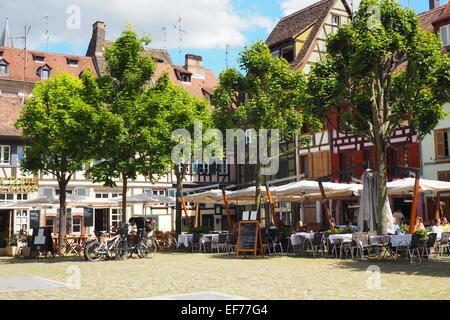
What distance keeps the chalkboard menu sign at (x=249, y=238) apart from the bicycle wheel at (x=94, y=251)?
4.52 m

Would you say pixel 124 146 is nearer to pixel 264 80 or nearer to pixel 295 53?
pixel 264 80

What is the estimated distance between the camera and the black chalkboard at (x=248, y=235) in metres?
18.9

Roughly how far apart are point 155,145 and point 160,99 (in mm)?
1668

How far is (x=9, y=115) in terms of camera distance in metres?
35.4

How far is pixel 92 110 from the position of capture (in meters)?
19.4

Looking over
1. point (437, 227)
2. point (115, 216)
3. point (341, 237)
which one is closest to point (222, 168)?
point (115, 216)

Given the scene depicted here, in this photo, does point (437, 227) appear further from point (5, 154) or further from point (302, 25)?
point (5, 154)

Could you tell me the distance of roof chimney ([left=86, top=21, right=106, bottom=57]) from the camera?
4794cm

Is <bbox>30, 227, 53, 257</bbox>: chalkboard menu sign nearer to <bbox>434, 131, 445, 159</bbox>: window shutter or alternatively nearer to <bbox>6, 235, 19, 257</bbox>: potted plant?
<bbox>6, 235, 19, 257</bbox>: potted plant

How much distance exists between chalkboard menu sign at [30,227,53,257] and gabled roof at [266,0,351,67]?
66.3ft

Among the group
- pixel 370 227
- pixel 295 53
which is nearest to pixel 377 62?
pixel 370 227

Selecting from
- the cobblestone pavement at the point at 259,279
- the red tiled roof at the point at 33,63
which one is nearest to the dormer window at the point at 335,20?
the red tiled roof at the point at 33,63

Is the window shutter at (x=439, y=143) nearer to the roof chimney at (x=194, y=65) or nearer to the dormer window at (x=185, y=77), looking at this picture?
the dormer window at (x=185, y=77)

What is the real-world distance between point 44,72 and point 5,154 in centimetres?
1192
